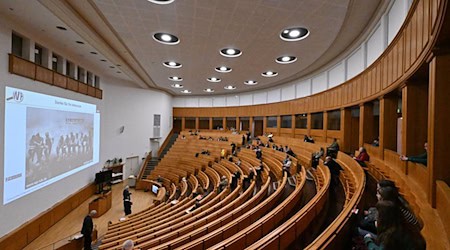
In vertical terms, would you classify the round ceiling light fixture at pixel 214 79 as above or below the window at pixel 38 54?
above

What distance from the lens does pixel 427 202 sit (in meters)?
2.55

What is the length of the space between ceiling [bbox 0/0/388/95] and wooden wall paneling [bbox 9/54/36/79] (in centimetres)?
88

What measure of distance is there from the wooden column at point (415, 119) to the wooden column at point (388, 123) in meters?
1.19

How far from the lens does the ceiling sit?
4.71m

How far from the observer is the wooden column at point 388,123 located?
4.84 metres

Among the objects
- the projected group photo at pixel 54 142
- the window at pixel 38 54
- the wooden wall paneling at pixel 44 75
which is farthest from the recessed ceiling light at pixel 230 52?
the projected group photo at pixel 54 142

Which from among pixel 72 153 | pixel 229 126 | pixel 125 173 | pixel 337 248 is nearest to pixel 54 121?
pixel 72 153

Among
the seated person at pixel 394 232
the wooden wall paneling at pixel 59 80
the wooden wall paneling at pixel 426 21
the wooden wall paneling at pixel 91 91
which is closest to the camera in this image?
the seated person at pixel 394 232

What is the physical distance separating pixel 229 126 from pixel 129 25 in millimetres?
12853

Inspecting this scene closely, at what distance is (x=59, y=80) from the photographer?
7.20m

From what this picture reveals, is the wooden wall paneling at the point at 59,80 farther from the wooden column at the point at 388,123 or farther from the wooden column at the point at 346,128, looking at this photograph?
the wooden column at the point at 346,128

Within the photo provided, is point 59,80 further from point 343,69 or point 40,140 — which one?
point 343,69

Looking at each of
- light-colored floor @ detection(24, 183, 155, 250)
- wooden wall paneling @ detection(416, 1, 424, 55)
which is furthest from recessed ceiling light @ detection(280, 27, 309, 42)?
light-colored floor @ detection(24, 183, 155, 250)

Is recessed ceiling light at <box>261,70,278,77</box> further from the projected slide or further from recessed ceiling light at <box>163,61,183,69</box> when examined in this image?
the projected slide
